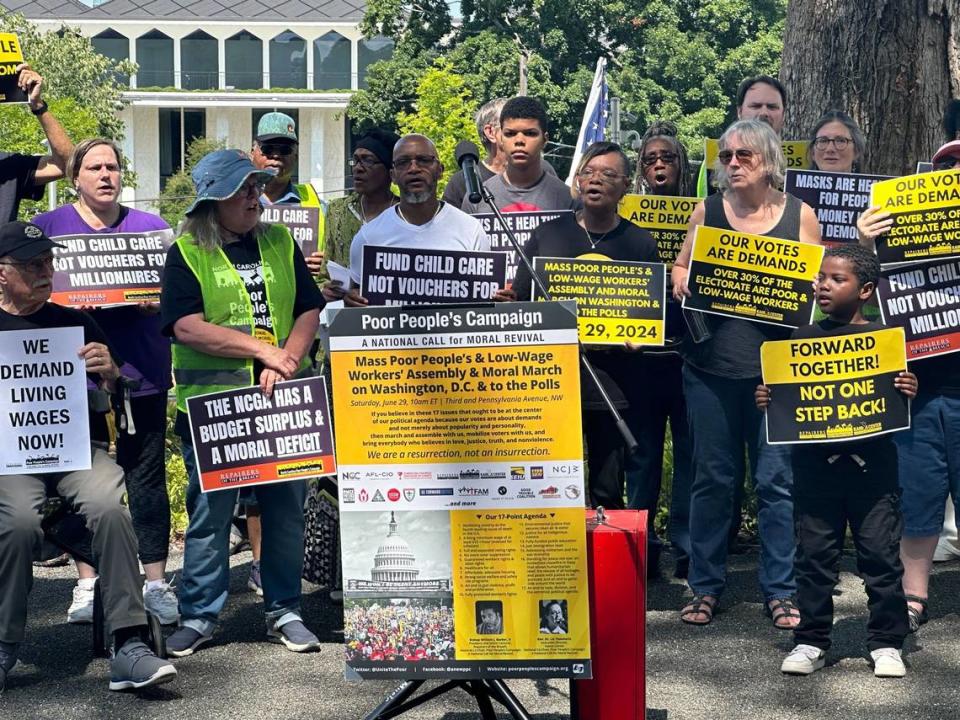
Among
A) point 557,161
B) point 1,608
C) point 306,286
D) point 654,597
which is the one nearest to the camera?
point 1,608

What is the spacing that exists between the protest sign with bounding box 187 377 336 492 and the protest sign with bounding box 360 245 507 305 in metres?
0.71

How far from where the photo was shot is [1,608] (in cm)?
625

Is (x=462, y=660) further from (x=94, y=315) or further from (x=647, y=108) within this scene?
(x=647, y=108)

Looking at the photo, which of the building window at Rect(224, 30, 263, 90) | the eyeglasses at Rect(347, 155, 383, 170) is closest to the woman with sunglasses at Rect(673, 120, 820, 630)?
the eyeglasses at Rect(347, 155, 383, 170)

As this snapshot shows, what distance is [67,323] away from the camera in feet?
21.6

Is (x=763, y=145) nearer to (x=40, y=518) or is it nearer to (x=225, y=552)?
(x=225, y=552)

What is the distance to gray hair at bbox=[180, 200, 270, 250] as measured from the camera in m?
6.74

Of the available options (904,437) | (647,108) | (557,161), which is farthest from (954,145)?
(557,161)

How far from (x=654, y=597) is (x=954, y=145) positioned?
2631 mm

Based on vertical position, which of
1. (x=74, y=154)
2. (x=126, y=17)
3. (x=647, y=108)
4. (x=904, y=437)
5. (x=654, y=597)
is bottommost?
(x=654, y=597)

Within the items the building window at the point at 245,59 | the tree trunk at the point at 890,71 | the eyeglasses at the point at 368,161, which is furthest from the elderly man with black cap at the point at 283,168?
the building window at the point at 245,59

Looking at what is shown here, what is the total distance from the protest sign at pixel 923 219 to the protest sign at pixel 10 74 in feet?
13.6

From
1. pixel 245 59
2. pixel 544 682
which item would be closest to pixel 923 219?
pixel 544 682

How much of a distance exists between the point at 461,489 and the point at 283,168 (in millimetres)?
3588
